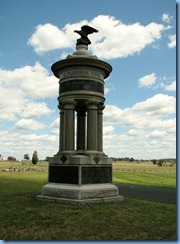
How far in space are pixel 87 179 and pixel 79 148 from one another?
2.80 m

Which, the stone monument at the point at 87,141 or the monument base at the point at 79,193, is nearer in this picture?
the monument base at the point at 79,193

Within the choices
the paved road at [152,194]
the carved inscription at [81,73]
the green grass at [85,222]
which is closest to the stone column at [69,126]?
the carved inscription at [81,73]

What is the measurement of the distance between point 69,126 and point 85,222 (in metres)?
5.86

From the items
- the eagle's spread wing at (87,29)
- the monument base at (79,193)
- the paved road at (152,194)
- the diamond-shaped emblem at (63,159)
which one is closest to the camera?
the monument base at (79,193)

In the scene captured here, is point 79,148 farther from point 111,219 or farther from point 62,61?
point 111,219

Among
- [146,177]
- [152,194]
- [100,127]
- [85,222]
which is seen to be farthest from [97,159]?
[146,177]

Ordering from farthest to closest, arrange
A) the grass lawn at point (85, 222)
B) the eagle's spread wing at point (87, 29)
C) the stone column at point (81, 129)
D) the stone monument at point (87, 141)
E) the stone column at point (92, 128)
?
the stone column at point (81, 129) < the eagle's spread wing at point (87, 29) < the stone column at point (92, 128) < the stone monument at point (87, 141) < the grass lawn at point (85, 222)

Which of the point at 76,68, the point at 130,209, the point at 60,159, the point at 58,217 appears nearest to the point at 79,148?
the point at 60,159

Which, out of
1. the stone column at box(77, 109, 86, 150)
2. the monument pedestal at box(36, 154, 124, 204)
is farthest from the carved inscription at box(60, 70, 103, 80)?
the monument pedestal at box(36, 154, 124, 204)

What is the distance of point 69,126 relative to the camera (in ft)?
46.0

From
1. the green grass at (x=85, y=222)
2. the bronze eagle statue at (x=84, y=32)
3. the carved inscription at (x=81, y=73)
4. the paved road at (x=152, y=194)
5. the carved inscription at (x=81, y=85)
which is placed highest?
the bronze eagle statue at (x=84, y=32)

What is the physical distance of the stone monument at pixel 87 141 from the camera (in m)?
13.1

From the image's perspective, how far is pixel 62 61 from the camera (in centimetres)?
1426

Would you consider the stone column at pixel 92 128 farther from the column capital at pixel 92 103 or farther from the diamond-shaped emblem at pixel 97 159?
the diamond-shaped emblem at pixel 97 159
